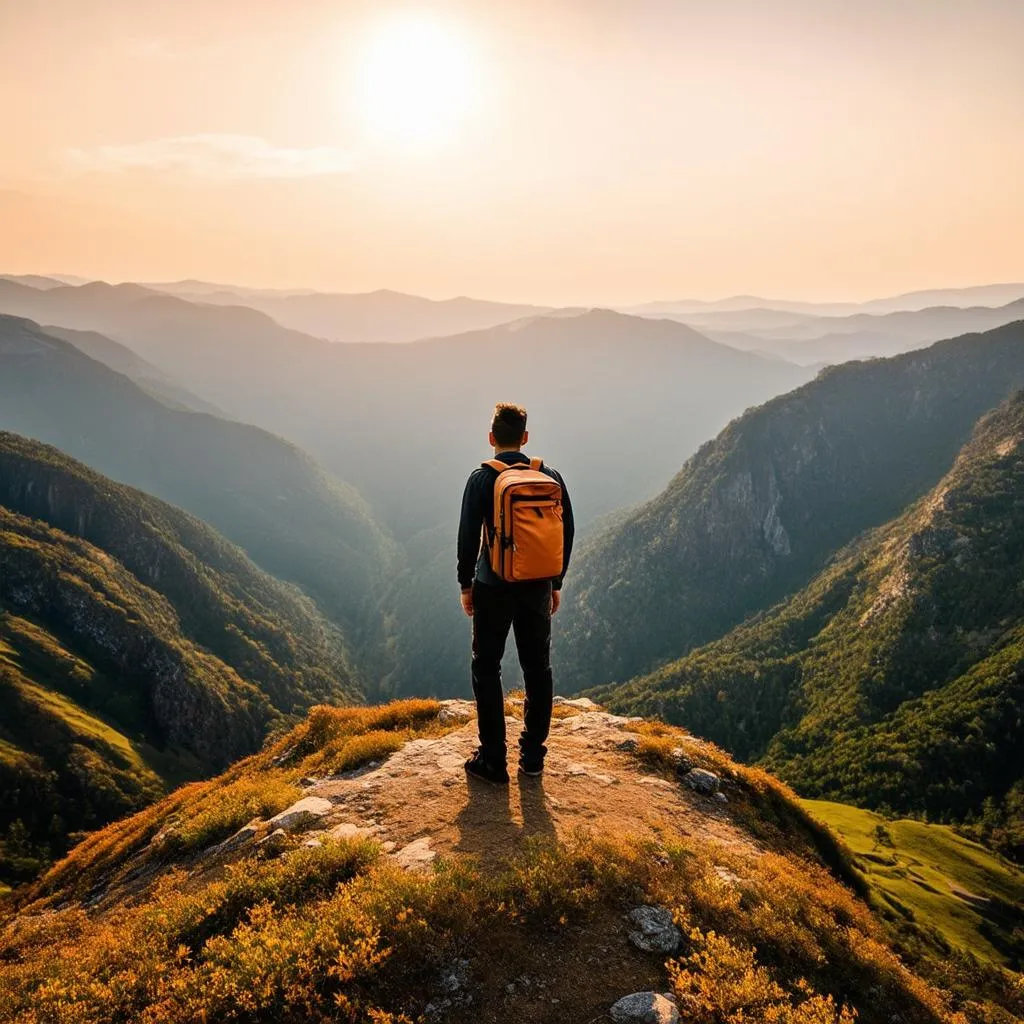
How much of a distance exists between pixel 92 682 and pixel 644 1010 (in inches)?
7089

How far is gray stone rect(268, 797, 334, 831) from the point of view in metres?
9.35

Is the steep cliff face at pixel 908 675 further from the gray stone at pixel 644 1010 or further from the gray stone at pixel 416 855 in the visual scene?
the gray stone at pixel 644 1010

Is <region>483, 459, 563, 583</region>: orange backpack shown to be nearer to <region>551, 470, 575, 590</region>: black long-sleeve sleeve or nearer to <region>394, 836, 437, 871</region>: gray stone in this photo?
<region>551, 470, 575, 590</region>: black long-sleeve sleeve

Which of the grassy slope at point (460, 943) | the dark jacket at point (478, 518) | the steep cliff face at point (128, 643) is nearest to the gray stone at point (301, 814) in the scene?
the grassy slope at point (460, 943)

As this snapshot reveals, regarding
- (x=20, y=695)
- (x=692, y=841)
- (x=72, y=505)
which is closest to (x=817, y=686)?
(x=692, y=841)

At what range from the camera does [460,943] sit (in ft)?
20.2

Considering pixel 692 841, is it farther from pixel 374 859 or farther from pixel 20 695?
pixel 20 695

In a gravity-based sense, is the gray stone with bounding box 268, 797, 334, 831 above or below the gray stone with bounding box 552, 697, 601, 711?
above

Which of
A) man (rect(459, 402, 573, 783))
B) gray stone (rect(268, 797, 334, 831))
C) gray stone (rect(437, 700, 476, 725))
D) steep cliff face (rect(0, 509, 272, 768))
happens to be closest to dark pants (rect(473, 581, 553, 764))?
man (rect(459, 402, 573, 783))

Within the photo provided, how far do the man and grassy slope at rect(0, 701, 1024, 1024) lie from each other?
2.39m

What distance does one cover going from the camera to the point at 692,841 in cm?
948

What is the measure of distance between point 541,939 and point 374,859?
2458mm

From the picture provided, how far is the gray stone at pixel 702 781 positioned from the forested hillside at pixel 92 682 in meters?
130

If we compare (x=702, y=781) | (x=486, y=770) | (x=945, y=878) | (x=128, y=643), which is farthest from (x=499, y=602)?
(x=128, y=643)
